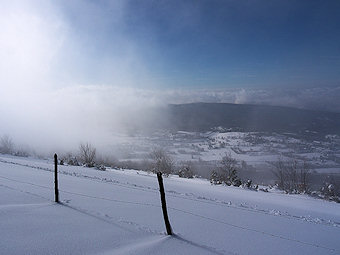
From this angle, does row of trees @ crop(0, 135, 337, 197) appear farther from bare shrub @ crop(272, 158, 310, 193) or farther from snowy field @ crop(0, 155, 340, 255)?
snowy field @ crop(0, 155, 340, 255)

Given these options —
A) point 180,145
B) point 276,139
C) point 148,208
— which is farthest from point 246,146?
point 148,208

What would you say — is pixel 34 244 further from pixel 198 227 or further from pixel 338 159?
pixel 338 159

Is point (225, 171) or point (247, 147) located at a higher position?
point (247, 147)

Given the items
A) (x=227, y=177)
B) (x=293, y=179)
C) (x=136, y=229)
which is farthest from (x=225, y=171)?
(x=136, y=229)

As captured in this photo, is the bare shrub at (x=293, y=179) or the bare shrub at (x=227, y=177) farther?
the bare shrub at (x=293, y=179)

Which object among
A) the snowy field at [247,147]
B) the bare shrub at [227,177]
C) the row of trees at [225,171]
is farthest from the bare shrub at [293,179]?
the snowy field at [247,147]

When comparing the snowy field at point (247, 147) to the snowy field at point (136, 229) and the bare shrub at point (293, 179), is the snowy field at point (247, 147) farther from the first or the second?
the snowy field at point (136, 229)

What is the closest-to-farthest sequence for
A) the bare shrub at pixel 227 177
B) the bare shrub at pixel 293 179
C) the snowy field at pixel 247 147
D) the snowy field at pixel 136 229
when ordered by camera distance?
the snowy field at pixel 136 229 < the bare shrub at pixel 227 177 < the bare shrub at pixel 293 179 < the snowy field at pixel 247 147

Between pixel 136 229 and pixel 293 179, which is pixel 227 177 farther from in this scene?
pixel 136 229

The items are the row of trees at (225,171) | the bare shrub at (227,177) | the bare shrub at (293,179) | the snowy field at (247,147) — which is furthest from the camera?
the snowy field at (247,147)

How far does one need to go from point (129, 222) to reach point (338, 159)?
131 m

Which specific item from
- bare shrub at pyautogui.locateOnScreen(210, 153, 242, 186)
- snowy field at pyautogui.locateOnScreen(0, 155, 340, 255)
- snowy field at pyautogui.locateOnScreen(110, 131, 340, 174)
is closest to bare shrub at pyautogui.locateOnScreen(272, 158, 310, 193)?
bare shrub at pyautogui.locateOnScreen(210, 153, 242, 186)

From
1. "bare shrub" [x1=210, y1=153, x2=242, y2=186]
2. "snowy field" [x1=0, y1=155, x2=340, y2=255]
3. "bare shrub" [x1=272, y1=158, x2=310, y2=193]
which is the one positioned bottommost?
"bare shrub" [x1=272, y1=158, x2=310, y2=193]

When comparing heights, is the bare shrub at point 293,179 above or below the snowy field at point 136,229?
below
